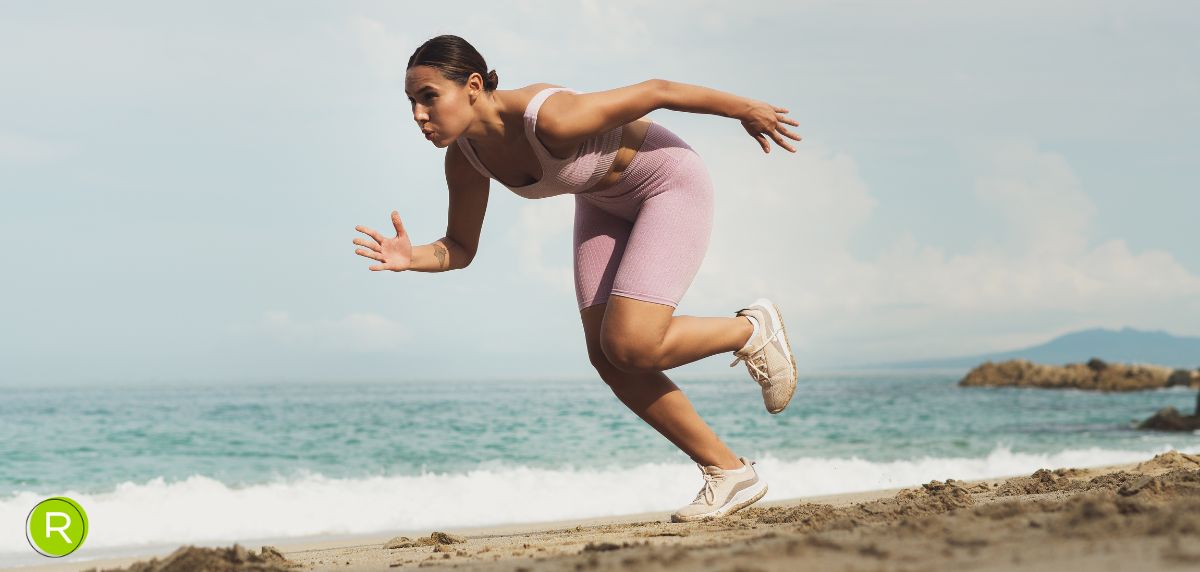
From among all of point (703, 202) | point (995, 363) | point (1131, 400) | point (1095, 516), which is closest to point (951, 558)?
point (1095, 516)

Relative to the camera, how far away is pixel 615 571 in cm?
204

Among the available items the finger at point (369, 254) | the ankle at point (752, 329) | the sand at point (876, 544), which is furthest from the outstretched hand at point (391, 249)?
the ankle at point (752, 329)

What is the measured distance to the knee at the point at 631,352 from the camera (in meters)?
3.26

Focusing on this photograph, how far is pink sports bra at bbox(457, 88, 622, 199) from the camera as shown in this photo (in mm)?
3158

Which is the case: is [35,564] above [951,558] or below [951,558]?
below

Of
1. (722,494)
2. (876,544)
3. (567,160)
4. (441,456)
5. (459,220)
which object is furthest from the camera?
(441,456)

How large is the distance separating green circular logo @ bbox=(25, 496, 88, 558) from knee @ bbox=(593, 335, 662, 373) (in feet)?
9.38

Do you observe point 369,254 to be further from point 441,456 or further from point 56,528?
point 441,456

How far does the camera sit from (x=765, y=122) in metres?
3.23

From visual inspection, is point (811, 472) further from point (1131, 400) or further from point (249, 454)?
point (1131, 400)

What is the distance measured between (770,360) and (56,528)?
12.2 feet

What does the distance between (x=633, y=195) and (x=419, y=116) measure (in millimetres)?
815

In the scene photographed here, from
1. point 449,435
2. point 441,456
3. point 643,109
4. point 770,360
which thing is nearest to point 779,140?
point 643,109

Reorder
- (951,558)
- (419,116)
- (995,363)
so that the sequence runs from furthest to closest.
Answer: (995,363), (419,116), (951,558)
